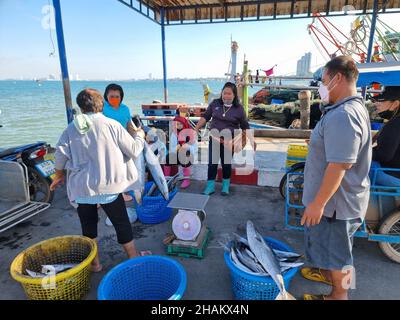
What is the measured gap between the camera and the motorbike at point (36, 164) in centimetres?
430

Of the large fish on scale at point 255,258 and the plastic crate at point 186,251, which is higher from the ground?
the large fish on scale at point 255,258

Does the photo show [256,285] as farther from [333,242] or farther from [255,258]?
[333,242]

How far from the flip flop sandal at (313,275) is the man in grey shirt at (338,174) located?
1.43 ft

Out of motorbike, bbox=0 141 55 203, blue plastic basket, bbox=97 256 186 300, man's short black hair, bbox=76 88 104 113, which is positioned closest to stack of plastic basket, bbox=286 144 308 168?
blue plastic basket, bbox=97 256 186 300

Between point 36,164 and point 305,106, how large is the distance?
790 cm

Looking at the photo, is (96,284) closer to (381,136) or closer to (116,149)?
(116,149)

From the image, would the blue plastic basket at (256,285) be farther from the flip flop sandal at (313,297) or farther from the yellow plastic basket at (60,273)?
the yellow plastic basket at (60,273)

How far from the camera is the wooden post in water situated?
8633mm

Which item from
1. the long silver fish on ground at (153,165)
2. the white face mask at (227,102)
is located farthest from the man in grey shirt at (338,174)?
the white face mask at (227,102)

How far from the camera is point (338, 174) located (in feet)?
6.04

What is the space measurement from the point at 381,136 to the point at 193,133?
3042 millimetres

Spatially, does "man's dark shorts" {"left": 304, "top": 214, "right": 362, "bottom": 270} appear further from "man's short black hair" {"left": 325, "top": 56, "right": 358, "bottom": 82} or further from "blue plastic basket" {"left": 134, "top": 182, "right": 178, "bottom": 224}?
"blue plastic basket" {"left": 134, "top": 182, "right": 178, "bottom": 224}

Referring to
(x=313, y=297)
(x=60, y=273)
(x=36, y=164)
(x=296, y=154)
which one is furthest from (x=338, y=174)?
(x=36, y=164)
